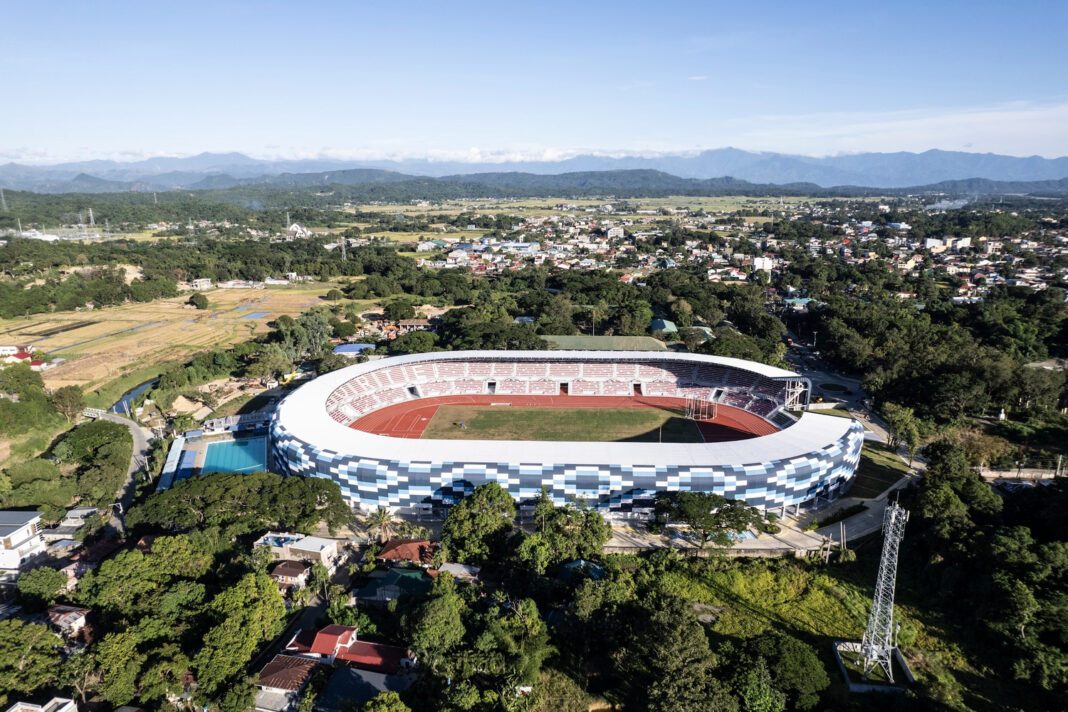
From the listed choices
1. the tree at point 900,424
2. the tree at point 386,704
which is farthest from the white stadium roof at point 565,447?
the tree at point 386,704

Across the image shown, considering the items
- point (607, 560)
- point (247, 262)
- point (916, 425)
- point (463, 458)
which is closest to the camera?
point (607, 560)

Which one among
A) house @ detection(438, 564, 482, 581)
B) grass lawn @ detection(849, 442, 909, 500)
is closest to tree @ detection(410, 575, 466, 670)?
house @ detection(438, 564, 482, 581)

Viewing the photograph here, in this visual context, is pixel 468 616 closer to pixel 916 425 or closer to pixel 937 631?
pixel 937 631

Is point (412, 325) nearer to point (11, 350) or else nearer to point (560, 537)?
point (11, 350)

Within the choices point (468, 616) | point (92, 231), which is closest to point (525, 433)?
point (468, 616)

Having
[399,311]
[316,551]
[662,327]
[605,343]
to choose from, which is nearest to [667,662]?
[316,551]

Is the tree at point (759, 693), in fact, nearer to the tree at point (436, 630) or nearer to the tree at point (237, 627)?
the tree at point (436, 630)

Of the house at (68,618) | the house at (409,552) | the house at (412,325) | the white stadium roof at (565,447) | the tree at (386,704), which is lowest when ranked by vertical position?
the house at (412,325)
